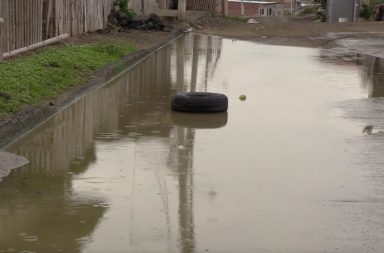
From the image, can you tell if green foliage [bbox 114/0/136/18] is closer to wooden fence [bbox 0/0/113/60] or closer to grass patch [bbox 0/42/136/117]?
wooden fence [bbox 0/0/113/60]

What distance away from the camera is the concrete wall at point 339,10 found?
43.8 metres

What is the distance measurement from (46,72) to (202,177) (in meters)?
6.42

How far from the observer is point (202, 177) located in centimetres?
867

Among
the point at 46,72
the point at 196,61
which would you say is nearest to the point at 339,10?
the point at 196,61

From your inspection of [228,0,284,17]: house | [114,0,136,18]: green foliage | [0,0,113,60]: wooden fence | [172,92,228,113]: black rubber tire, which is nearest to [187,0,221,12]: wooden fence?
[114,0,136,18]: green foliage

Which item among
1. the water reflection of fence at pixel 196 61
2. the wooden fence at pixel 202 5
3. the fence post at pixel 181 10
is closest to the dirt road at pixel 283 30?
the fence post at pixel 181 10

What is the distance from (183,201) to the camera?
303 inches

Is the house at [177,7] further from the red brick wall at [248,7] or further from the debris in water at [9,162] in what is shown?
the red brick wall at [248,7]

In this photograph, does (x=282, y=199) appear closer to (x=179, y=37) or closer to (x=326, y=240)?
(x=326, y=240)

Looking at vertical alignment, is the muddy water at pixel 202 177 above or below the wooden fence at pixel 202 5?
below

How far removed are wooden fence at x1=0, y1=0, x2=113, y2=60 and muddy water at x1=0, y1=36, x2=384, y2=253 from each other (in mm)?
2675

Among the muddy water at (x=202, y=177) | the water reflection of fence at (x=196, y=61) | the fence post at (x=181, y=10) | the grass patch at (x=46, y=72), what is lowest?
the muddy water at (x=202, y=177)

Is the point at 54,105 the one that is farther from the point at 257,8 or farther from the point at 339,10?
the point at 257,8

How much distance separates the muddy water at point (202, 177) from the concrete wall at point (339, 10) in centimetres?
2917
